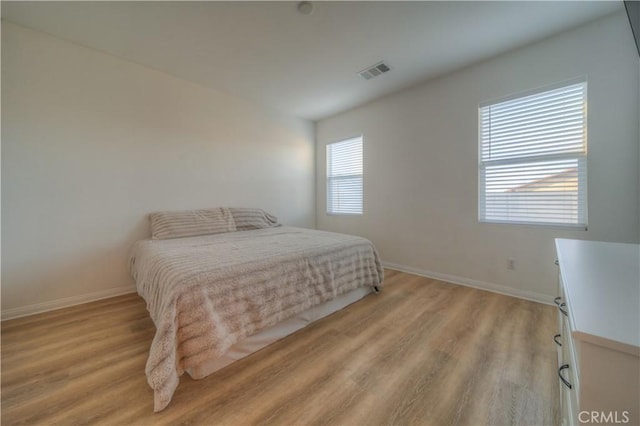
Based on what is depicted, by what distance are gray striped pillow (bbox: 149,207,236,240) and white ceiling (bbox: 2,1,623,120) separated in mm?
1732

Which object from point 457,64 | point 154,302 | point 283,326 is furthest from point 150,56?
point 457,64

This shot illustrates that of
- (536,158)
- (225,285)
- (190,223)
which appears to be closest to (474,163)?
(536,158)

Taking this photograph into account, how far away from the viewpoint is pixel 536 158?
93.0 inches

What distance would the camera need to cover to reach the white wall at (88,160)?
2.15 m

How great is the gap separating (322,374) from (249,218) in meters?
2.42

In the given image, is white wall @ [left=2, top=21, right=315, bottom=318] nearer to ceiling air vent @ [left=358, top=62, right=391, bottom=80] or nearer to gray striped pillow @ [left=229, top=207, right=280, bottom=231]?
gray striped pillow @ [left=229, top=207, right=280, bottom=231]

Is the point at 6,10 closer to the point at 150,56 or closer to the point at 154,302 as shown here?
the point at 150,56

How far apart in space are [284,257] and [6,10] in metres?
3.07

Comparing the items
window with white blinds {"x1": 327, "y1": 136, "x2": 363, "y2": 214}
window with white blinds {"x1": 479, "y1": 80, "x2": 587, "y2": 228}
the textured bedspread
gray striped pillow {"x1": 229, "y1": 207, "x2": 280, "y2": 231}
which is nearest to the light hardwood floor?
the textured bedspread

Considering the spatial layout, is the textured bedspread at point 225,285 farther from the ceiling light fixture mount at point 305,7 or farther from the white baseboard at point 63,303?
the ceiling light fixture mount at point 305,7

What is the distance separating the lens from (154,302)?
1622mm

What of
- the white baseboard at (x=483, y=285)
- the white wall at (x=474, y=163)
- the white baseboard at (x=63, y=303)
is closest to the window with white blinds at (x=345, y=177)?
the white wall at (x=474, y=163)

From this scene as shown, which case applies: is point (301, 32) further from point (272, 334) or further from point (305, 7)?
point (272, 334)

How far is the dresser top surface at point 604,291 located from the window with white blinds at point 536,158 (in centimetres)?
115
